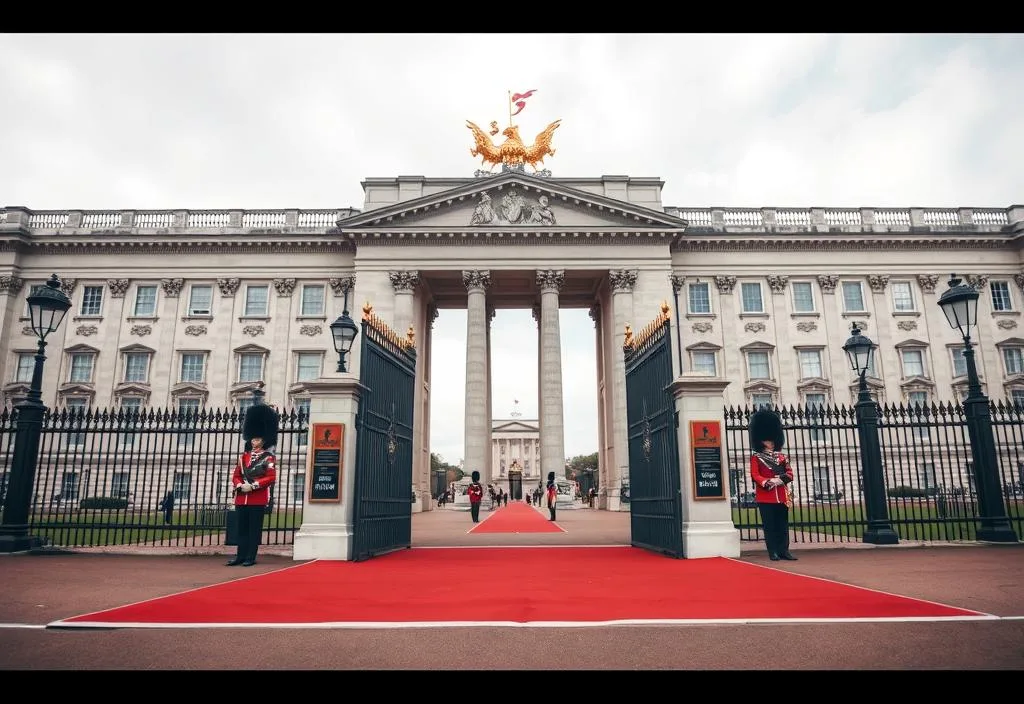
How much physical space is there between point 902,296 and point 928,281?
1.91 metres

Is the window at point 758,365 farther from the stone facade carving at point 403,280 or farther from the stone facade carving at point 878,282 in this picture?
the stone facade carving at point 403,280

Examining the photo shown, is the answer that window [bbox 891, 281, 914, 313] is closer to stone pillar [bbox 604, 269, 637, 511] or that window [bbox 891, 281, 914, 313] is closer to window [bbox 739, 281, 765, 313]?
window [bbox 739, 281, 765, 313]

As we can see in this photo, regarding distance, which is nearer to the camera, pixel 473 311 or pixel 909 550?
pixel 909 550

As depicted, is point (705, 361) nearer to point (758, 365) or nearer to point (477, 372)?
point (758, 365)

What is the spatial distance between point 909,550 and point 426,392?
3654 centimetres

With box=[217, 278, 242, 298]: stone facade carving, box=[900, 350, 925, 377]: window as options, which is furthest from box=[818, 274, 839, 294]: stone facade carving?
box=[217, 278, 242, 298]: stone facade carving

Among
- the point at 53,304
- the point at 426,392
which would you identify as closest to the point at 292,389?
the point at 426,392

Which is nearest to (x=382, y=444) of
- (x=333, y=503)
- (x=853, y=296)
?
(x=333, y=503)

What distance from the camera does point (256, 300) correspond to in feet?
145

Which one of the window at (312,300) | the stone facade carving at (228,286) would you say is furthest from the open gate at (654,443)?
the stone facade carving at (228,286)

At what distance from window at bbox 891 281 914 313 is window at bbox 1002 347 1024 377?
6.49 metres

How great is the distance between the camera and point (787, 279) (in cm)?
4438

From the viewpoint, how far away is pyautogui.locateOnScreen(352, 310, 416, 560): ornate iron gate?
1236cm
